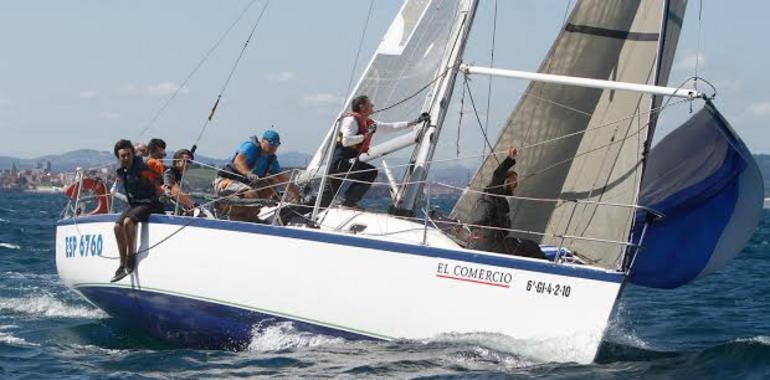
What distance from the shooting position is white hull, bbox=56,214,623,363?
10570mm

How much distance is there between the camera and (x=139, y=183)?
41.2 ft

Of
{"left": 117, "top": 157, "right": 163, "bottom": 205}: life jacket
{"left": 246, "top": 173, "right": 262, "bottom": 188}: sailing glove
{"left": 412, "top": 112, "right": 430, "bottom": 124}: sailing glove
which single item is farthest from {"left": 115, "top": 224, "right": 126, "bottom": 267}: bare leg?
{"left": 412, "top": 112, "right": 430, "bottom": 124}: sailing glove

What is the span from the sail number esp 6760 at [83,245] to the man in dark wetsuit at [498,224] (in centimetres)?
410

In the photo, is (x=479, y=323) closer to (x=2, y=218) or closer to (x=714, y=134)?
(x=714, y=134)

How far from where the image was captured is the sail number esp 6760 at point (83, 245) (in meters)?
13.2

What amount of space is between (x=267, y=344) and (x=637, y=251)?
3.47m

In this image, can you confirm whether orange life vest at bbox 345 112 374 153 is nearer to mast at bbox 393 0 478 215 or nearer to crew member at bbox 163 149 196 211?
mast at bbox 393 0 478 215

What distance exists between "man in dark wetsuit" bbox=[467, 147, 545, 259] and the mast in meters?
1.03

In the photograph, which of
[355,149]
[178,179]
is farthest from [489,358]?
[178,179]

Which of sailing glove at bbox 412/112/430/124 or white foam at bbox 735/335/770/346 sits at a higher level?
sailing glove at bbox 412/112/430/124

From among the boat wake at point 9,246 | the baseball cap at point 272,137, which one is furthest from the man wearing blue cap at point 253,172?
the boat wake at point 9,246

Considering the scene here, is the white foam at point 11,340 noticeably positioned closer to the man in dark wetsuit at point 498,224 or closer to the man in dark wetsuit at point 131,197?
the man in dark wetsuit at point 131,197

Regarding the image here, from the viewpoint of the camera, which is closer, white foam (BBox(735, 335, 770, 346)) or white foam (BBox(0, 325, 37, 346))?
white foam (BBox(735, 335, 770, 346))

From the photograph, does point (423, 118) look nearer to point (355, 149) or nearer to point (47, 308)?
point (355, 149)
